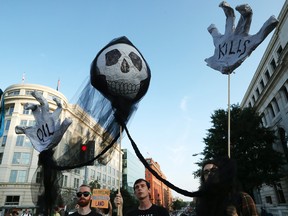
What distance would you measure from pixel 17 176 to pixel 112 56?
1376 inches

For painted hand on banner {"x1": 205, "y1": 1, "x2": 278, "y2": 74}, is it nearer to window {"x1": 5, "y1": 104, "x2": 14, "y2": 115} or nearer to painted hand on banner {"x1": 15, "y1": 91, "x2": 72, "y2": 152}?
painted hand on banner {"x1": 15, "y1": 91, "x2": 72, "y2": 152}

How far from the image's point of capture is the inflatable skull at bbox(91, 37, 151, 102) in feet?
9.07

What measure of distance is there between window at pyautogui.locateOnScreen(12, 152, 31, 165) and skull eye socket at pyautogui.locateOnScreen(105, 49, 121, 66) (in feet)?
114

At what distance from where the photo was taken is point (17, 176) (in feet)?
103

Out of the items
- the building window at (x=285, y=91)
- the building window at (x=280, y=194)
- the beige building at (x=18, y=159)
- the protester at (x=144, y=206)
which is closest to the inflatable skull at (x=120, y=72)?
the protester at (x=144, y=206)

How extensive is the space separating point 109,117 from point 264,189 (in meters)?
30.0

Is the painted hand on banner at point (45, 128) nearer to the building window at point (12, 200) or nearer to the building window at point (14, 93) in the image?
the building window at point (12, 200)

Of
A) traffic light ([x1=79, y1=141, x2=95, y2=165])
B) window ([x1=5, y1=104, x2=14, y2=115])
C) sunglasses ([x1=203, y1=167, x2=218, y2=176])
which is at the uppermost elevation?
window ([x1=5, y1=104, x2=14, y2=115])

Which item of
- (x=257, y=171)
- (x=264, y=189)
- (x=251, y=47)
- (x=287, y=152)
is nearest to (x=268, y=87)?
(x=287, y=152)

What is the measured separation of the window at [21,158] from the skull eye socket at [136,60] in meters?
35.0

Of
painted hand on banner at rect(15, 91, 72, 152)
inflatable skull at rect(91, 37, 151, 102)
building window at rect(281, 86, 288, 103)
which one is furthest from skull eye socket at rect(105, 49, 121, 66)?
building window at rect(281, 86, 288, 103)

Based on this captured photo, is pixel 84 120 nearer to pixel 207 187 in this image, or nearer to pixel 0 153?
pixel 207 187

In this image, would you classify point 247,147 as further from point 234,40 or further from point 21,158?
point 21,158

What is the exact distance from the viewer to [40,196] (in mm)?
3176
